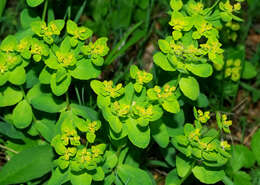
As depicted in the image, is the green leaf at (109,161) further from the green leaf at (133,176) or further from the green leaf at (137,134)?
the green leaf at (137,134)

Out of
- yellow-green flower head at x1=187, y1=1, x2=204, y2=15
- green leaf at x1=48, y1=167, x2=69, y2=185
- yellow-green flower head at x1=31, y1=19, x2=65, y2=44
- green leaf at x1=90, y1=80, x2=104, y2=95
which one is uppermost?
yellow-green flower head at x1=187, y1=1, x2=204, y2=15

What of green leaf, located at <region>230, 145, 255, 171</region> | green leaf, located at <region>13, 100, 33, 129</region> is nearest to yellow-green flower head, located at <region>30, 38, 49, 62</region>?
green leaf, located at <region>13, 100, 33, 129</region>

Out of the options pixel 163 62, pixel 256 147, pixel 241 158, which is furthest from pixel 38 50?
pixel 256 147

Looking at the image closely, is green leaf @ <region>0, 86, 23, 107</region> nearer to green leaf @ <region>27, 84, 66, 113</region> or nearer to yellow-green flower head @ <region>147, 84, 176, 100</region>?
green leaf @ <region>27, 84, 66, 113</region>

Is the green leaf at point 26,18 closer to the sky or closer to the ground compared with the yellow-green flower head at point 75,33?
closer to the ground

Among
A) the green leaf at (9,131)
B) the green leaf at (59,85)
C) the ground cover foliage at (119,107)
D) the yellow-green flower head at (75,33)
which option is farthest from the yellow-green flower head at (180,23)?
the green leaf at (9,131)

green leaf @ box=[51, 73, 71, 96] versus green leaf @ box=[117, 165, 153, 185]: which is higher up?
green leaf @ box=[51, 73, 71, 96]

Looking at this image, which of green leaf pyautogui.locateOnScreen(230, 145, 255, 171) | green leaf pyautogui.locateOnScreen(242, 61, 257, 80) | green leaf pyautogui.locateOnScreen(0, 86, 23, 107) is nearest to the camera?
green leaf pyautogui.locateOnScreen(0, 86, 23, 107)

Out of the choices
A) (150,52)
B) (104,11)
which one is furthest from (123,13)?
(150,52)
